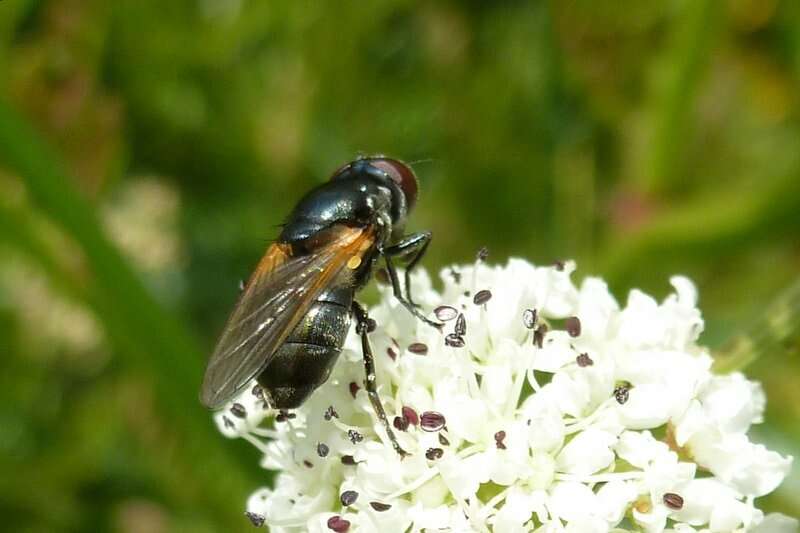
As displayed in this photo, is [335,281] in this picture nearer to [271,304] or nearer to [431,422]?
[271,304]

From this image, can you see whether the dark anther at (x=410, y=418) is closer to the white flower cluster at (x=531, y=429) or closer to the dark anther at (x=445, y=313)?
the white flower cluster at (x=531, y=429)

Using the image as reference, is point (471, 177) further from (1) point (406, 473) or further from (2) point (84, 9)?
(1) point (406, 473)

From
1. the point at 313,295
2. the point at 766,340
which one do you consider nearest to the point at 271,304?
the point at 313,295

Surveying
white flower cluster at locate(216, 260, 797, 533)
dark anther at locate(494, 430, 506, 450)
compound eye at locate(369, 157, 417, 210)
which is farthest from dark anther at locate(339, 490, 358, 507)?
compound eye at locate(369, 157, 417, 210)

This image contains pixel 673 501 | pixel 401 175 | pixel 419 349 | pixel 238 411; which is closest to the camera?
pixel 673 501

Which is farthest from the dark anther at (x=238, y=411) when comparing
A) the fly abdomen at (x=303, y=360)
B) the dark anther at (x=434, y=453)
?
the dark anther at (x=434, y=453)

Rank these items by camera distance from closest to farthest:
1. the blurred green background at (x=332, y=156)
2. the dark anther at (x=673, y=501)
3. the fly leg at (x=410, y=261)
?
the dark anther at (x=673, y=501) → the fly leg at (x=410, y=261) → the blurred green background at (x=332, y=156)
